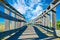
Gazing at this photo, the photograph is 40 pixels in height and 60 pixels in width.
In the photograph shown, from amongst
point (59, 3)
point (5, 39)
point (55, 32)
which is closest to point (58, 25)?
point (55, 32)

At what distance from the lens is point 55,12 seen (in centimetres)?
1023

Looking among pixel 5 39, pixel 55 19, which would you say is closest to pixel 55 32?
pixel 55 19

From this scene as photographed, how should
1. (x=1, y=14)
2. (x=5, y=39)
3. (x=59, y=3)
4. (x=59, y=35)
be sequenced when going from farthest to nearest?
(x=59, y=35), (x=59, y=3), (x=5, y=39), (x=1, y=14)

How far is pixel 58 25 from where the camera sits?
10008 mm

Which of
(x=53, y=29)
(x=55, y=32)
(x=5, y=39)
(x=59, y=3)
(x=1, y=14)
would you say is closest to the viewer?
(x=1, y=14)

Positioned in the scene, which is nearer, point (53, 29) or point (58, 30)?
point (58, 30)

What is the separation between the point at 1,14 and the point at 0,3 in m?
0.40

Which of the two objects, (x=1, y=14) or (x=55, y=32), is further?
(x=55, y=32)

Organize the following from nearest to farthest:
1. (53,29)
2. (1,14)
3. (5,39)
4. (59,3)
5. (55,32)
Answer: (1,14) → (5,39) → (59,3) → (55,32) → (53,29)

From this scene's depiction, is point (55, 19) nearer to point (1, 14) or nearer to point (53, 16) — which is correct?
point (53, 16)

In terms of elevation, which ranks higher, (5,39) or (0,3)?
(0,3)

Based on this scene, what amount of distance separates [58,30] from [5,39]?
10.4 feet

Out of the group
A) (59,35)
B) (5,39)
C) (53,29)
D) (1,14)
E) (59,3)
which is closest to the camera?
(1,14)

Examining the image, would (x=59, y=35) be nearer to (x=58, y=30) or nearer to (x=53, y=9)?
(x=58, y=30)
